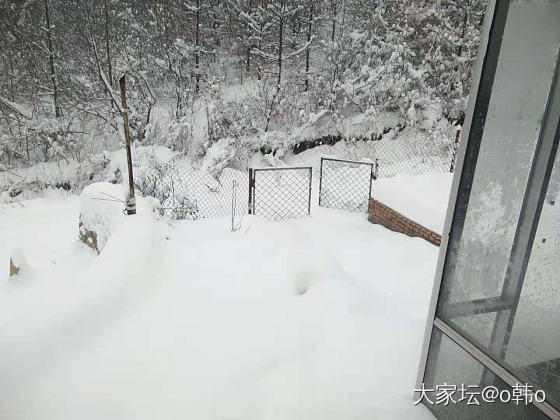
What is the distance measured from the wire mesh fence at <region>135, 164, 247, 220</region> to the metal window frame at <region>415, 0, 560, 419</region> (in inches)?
197

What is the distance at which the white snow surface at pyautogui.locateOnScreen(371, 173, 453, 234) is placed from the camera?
4.92 m

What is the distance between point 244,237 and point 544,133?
3264 mm

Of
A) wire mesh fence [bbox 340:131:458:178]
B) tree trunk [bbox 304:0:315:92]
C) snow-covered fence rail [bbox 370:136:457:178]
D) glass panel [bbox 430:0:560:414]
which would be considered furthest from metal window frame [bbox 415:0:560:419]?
tree trunk [bbox 304:0:315:92]

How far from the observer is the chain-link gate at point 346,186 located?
7.02m

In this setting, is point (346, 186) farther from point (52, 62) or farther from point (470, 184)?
point (52, 62)

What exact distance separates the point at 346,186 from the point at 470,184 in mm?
6512

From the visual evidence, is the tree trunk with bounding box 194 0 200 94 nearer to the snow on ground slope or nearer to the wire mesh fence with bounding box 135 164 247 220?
the wire mesh fence with bounding box 135 164 247 220

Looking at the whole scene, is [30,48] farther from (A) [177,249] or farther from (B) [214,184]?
(A) [177,249]

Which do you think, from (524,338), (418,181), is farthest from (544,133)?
(418,181)

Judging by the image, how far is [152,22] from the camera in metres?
12.1

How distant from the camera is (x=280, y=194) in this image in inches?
314

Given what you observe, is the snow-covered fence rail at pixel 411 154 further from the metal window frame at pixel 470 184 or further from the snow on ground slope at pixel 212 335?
the metal window frame at pixel 470 184

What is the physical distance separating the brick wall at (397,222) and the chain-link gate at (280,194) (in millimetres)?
1030

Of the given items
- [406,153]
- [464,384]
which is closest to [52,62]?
[406,153]
